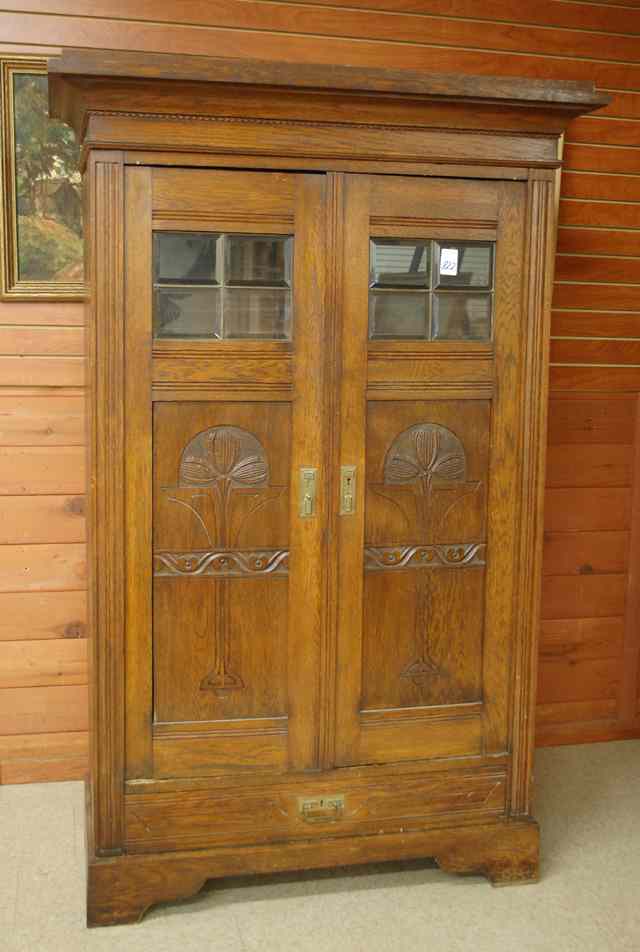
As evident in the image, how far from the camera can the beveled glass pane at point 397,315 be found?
2.51 metres

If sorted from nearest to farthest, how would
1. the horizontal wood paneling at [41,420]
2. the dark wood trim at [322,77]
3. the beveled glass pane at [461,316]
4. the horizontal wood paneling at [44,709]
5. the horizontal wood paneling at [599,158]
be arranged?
the dark wood trim at [322,77]
the beveled glass pane at [461,316]
the horizontal wood paneling at [41,420]
the horizontal wood paneling at [44,709]
the horizontal wood paneling at [599,158]

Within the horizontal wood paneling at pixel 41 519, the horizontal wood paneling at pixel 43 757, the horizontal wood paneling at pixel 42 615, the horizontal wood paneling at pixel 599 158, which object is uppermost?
the horizontal wood paneling at pixel 599 158

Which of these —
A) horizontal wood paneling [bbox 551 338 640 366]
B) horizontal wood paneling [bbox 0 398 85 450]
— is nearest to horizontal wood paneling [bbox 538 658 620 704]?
horizontal wood paneling [bbox 551 338 640 366]

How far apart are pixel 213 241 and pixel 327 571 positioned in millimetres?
850

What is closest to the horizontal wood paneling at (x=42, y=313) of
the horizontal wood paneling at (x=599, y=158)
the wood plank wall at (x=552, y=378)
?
the wood plank wall at (x=552, y=378)

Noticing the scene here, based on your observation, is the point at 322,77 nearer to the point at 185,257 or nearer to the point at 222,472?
the point at 185,257

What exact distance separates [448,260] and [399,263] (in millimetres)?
126

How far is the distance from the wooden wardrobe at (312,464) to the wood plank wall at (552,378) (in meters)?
0.70

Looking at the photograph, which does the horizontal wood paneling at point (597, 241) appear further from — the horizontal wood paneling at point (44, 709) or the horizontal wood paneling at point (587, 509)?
the horizontal wood paneling at point (44, 709)

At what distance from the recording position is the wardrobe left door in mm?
2400

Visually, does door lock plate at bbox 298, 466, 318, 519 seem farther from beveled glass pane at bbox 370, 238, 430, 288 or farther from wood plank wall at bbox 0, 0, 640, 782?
wood plank wall at bbox 0, 0, 640, 782

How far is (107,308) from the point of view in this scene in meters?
2.37

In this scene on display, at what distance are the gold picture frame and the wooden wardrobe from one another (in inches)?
19.4

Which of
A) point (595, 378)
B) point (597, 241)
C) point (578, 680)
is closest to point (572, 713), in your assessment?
point (578, 680)
